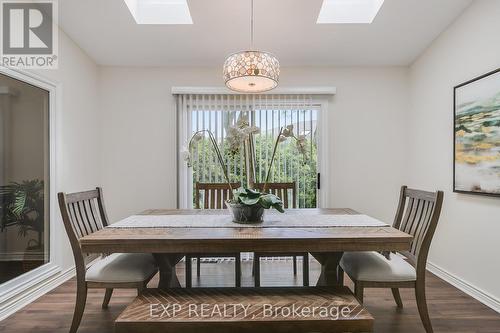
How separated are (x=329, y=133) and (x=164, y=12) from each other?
220cm

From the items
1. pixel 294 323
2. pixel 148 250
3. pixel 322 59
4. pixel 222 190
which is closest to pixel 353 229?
pixel 294 323

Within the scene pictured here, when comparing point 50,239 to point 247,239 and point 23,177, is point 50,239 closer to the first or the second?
point 23,177

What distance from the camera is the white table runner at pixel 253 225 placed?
1819 mm

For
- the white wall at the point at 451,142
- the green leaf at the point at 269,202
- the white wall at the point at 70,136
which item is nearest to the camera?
the green leaf at the point at 269,202

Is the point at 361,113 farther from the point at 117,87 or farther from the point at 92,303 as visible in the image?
the point at 92,303

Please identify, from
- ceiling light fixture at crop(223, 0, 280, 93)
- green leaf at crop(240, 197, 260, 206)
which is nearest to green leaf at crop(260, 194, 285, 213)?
green leaf at crop(240, 197, 260, 206)

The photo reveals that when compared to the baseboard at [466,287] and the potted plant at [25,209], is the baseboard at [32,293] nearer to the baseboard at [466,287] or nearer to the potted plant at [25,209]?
the potted plant at [25,209]

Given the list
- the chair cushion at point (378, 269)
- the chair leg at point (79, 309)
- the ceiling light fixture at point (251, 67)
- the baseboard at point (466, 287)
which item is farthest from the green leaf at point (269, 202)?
the baseboard at point (466, 287)

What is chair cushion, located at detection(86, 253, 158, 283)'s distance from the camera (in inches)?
69.2

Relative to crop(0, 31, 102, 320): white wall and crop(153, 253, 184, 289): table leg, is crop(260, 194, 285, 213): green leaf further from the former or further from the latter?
crop(0, 31, 102, 320): white wall

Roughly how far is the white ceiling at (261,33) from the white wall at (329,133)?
164 mm

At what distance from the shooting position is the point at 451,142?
9.02ft

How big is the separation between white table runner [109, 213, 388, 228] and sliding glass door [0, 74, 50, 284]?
1114 millimetres

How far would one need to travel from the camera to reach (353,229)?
66.9 inches
